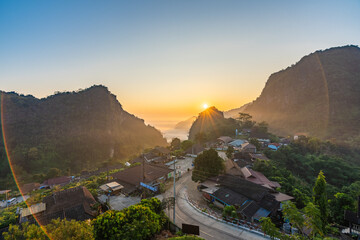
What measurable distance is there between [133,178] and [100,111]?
107615 mm

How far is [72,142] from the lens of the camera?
9506 cm

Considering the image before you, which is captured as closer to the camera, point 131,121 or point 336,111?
point 336,111

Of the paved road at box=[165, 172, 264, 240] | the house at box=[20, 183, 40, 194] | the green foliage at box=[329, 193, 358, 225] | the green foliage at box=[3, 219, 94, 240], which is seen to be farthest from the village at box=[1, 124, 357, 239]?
the house at box=[20, 183, 40, 194]

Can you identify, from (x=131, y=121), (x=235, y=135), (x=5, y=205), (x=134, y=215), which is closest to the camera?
(x=134, y=215)

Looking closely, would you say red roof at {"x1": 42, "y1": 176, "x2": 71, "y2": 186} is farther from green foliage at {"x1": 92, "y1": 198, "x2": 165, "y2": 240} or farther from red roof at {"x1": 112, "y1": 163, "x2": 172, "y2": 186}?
green foliage at {"x1": 92, "y1": 198, "x2": 165, "y2": 240}

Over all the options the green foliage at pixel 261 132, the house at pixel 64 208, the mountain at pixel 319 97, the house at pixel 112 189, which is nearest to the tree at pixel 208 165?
the house at pixel 112 189

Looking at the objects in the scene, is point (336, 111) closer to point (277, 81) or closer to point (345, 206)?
point (277, 81)

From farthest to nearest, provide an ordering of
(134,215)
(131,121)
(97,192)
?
(131,121) < (97,192) < (134,215)

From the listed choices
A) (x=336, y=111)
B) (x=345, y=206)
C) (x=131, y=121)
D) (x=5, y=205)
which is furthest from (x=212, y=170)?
(x=131, y=121)

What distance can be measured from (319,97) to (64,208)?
137393 millimetres

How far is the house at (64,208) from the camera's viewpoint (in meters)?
19.7

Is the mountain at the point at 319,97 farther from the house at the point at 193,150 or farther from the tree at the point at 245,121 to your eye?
the house at the point at 193,150

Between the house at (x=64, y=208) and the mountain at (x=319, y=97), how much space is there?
98147 millimetres

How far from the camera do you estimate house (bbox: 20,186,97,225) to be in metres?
19.7
